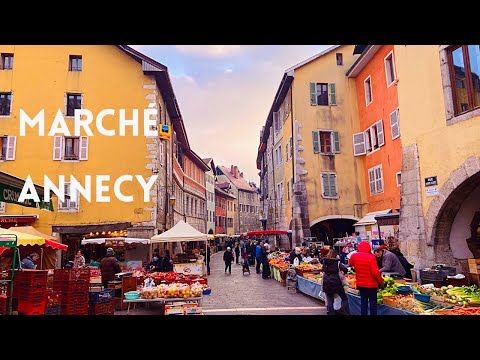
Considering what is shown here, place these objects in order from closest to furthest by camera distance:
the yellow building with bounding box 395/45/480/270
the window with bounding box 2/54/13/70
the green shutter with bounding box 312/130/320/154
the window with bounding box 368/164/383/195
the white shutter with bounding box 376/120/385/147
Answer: the yellow building with bounding box 395/45/480/270, the white shutter with bounding box 376/120/385/147, the window with bounding box 368/164/383/195, the window with bounding box 2/54/13/70, the green shutter with bounding box 312/130/320/154

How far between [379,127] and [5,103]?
635 inches

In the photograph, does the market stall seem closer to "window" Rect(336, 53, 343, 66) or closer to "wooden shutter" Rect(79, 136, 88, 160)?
"wooden shutter" Rect(79, 136, 88, 160)

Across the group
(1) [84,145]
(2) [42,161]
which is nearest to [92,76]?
(1) [84,145]

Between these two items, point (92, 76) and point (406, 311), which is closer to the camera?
Answer: point (406, 311)

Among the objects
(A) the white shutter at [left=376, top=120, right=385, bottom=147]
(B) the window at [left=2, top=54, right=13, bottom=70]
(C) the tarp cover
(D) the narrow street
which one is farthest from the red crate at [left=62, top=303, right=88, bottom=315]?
(B) the window at [left=2, top=54, right=13, bottom=70]

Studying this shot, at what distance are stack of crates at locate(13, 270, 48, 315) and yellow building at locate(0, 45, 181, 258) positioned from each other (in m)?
9.01

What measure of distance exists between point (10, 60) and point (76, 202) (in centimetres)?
698

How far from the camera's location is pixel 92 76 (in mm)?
17688

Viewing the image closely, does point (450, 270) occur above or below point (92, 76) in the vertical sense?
below

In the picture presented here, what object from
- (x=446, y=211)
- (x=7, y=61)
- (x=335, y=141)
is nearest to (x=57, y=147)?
(x=7, y=61)

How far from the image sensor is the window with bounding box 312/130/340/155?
20.0m
